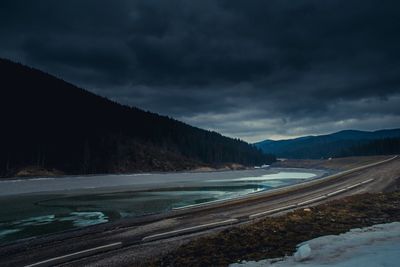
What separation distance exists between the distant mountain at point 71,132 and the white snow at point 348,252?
65533mm

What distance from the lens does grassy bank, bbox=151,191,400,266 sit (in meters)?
11.3

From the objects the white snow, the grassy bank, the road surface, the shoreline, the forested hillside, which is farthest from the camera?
the forested hillside

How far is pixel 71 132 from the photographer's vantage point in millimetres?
90688

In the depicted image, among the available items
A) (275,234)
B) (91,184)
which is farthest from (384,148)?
(275,234)

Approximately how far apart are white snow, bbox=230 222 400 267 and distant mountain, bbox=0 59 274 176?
65.5 metres

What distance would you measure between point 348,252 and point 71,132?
90.8m

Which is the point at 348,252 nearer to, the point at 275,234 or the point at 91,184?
the point at 275,234

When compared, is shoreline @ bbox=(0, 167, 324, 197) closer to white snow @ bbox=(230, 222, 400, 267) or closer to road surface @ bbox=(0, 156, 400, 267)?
road surface @ bbox=(0, 156, 400, 267)

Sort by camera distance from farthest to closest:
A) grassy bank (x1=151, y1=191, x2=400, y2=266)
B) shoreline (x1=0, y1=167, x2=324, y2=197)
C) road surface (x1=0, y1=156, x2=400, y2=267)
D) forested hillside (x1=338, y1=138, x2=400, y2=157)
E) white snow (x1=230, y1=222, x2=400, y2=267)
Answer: forested hillside (x1=338, y1=138, x2=400, y2=157)
shoreline (x1=0, y1=167, x2=324, y2=197)
road surface (x1=0, y1=156, x2=400, y2=267)
grassy bank (x1=151, y1=191, x2=400, y2=266)
white snow (x1=230, y1=222, x2=400, y2=267)

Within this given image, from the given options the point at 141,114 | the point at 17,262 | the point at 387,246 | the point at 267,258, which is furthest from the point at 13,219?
the point at 141,114

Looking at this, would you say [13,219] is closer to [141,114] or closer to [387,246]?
[387,246]

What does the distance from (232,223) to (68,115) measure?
9485 centimetres

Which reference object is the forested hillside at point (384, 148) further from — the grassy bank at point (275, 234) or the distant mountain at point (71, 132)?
the grassy bank at point (275, 234)

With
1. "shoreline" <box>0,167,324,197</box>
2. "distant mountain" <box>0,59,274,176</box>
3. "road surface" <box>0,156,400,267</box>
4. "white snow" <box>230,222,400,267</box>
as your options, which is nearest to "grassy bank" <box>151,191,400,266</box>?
"white snow" <box>230,222,400,267</box>
